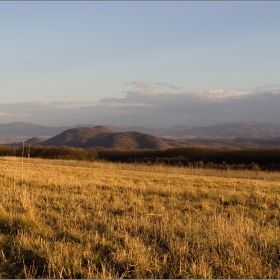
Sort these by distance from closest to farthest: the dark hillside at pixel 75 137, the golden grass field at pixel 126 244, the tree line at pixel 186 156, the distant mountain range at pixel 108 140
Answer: the golden grass field at pixel 126 244
the tree line at pixel 186 156
the distant mountain range at pixel 108 140
the dark hillside at pixel 75 137

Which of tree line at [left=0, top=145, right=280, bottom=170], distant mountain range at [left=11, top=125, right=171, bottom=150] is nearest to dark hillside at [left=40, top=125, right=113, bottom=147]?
distant mountain range at [left=11, top=125, right=171, bottom=150]

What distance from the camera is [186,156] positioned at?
61.5 metres

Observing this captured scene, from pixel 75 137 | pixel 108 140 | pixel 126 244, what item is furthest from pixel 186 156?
pixel 75 137

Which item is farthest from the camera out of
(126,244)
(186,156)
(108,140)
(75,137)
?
(75,137)

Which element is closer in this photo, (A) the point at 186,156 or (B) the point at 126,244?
(B) the point at 126,244

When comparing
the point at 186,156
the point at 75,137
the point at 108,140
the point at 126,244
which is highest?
the point at 126,244

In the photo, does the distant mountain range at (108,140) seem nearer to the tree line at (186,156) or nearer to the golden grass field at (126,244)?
the tree line at (186,156)

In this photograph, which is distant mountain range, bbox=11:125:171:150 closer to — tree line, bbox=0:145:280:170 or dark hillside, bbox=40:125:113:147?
dark hillside, bbox=40:125:113:147

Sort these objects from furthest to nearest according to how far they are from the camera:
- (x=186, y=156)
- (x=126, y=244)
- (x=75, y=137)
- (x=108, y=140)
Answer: (x=75, y=137) < (x=108, y=140) < (x=186, y=156) < (x=126, y=244)

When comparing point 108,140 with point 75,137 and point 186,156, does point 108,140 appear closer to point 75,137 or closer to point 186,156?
point 75,137

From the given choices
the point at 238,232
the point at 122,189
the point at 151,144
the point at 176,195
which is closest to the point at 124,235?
the point at 238,232

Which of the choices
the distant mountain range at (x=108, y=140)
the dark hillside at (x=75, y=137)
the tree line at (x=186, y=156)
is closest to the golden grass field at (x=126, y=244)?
the tree line at (x=186, y=156)

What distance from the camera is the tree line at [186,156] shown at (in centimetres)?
5138

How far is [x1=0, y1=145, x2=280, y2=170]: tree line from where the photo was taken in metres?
51.4
